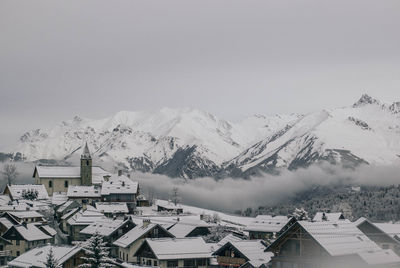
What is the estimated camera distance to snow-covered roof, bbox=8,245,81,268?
80750 millimetres

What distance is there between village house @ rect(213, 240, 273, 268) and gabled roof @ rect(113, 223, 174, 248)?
44.2 feet

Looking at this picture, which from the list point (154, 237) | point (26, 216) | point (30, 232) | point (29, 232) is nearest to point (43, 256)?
point (154, 237)

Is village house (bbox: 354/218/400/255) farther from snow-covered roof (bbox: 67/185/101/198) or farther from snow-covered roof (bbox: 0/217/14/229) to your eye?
snow-covered roof (bbox: 67/185/101/198)

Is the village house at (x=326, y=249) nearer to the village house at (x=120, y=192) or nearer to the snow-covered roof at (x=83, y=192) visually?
the village house at (x=120, y=192)

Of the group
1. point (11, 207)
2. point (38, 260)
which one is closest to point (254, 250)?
point (38, 260)

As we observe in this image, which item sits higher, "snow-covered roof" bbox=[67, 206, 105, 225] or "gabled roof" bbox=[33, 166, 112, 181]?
"gabled roof" bbox=[33, 166, 112, 181]

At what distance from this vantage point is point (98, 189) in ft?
531

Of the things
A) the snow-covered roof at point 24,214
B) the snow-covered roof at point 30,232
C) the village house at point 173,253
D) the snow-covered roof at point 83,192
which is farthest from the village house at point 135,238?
the snow-covered roof at point 83,192

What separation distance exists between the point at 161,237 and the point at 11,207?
5327 cm

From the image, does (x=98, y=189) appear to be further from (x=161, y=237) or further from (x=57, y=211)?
(x=161, y=237)

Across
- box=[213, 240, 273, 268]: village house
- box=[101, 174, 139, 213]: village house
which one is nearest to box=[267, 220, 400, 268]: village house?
box=[213, 240, 273, 268]: village house

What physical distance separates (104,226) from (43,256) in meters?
23.5

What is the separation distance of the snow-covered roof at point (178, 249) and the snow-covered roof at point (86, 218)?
115 feet

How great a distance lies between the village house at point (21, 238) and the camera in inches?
4141
